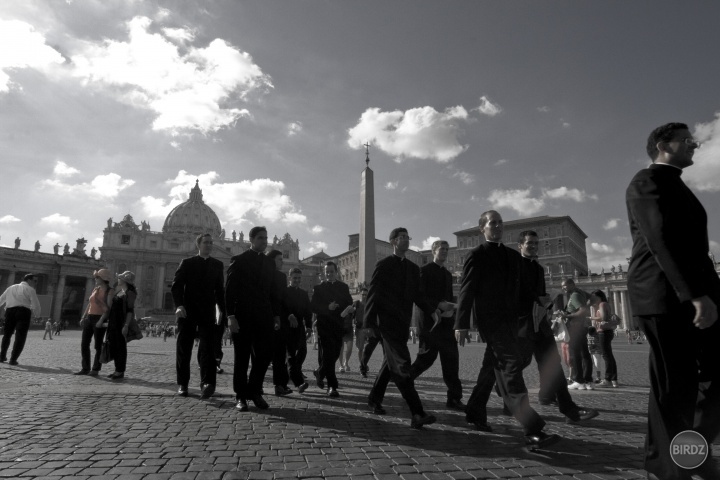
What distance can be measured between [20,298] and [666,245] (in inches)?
461

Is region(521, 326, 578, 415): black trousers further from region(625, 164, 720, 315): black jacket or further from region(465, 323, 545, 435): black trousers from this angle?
region(625, 164, 720, 315): black jacket

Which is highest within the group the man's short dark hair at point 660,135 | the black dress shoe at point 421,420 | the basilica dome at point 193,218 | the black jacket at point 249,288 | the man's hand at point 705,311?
the basilica dome at point 193,218

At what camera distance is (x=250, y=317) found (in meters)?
5.33

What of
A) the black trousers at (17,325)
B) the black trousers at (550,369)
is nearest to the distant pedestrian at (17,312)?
the black trousers at (17,325)

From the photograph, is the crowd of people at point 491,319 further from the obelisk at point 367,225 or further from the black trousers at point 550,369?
the obelisk at point 367,225

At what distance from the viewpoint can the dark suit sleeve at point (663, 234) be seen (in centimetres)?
243

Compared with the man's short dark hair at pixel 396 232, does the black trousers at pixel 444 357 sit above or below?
below

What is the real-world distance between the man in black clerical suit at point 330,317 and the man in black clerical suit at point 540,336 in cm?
280

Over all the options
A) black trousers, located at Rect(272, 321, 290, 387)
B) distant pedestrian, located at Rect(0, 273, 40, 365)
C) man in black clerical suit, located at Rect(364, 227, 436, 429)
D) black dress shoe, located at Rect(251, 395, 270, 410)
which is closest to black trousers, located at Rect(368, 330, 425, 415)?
man in black clerical suit, located at Rect(364, 227, 436, 429)

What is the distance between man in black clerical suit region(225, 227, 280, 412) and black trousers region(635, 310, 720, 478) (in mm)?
3890

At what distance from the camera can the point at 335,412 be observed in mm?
5012

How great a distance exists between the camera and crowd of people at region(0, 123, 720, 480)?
253 cm

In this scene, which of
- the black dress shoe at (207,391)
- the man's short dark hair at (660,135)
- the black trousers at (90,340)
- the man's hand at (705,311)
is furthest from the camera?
the black trousers at (90,340)

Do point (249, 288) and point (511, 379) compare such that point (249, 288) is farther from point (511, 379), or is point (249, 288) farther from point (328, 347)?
point (511, 379)
